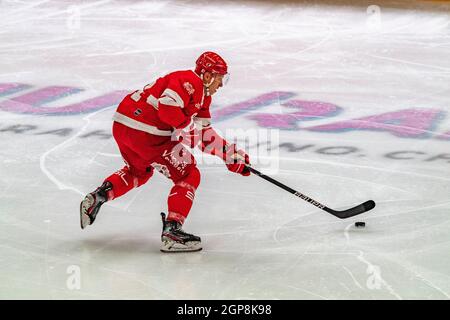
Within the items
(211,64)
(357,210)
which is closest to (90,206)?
(211,64)

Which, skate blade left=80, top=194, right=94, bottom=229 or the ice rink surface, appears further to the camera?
skate blade left=80, top=194, right=94, bottom=229

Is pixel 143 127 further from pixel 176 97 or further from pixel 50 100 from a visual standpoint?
pixel 50 100

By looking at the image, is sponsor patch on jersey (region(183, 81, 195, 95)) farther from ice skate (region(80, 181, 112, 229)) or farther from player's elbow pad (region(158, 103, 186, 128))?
ice skate (region(80, 181, 112, 229))

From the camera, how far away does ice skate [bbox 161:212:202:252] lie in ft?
13.8

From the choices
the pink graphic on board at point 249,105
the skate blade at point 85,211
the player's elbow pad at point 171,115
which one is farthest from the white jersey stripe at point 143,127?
the pink graphic on board at point 249,105

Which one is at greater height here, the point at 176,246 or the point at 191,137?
the point at 191,137

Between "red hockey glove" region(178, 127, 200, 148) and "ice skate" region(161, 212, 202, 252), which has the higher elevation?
"red hockey glove" region(178, 127, 200, 148)

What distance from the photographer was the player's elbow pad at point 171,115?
13.5ft

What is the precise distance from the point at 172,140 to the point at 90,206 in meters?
0.48

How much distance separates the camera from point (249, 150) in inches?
227

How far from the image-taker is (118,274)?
395cm

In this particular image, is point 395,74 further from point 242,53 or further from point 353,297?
point 353,297

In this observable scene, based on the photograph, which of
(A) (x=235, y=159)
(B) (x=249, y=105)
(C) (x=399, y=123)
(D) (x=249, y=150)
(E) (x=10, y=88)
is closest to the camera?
(A) (x=235, y=159)

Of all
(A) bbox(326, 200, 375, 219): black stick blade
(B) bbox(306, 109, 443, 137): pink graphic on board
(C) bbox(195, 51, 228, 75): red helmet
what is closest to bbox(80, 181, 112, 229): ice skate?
(C) bbox(195, 51, 228, 75): red helmet
